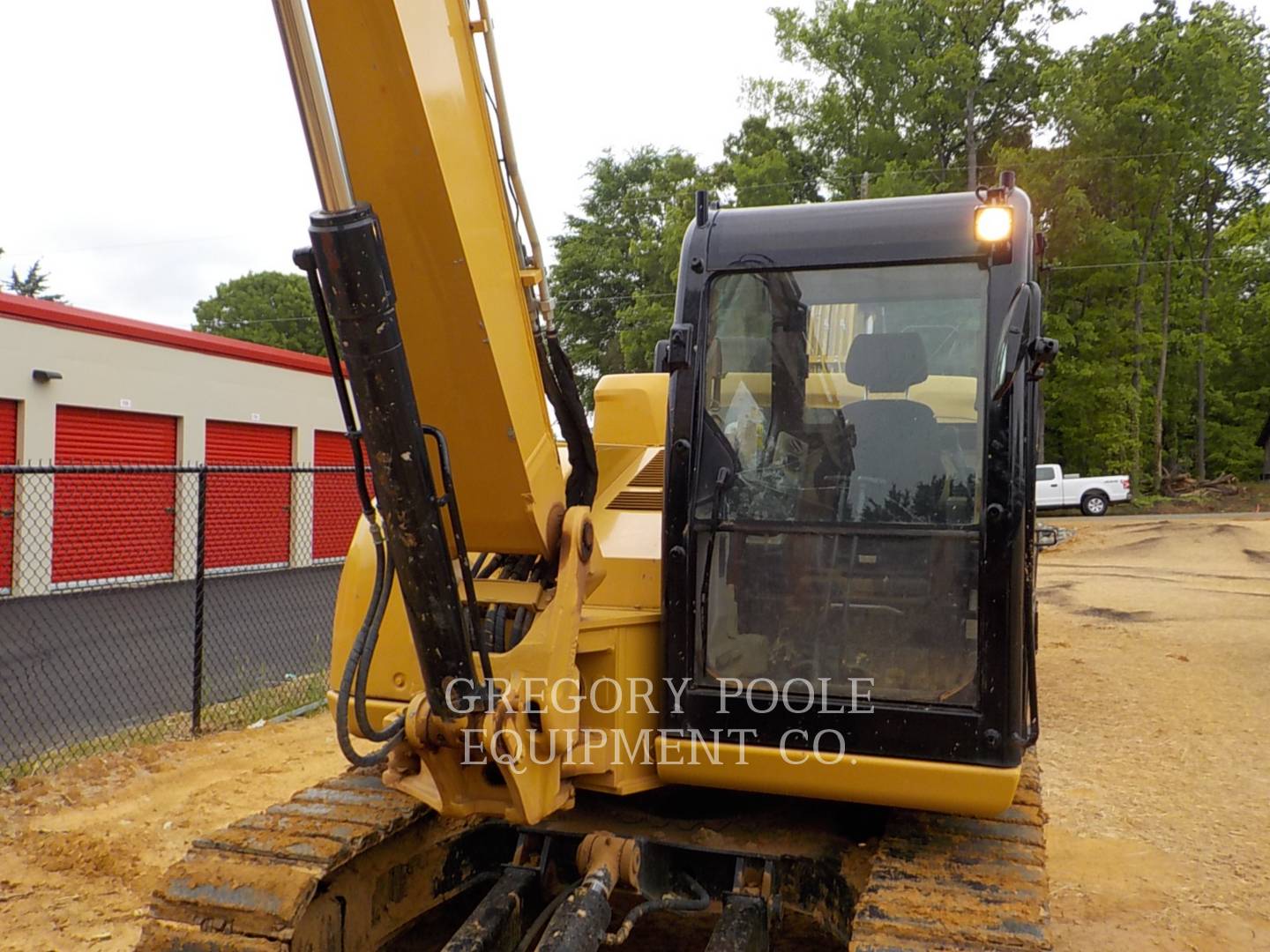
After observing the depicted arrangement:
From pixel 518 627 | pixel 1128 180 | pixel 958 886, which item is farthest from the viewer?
pixel 1128 180

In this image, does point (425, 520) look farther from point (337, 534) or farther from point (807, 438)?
point (337, 534)

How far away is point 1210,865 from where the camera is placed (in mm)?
4809

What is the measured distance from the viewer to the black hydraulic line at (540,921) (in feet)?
9.86

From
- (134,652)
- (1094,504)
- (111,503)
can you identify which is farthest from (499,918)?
(1094,504)

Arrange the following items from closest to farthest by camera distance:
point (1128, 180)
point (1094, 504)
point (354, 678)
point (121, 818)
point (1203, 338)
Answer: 1. point (354, 678)
2. point (121, 818)
3. point (1094, 504)
4. point (1128, 180)
5. point (1203, 338)

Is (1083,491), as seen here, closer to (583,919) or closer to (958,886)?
(958,886)

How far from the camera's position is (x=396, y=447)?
2.21 m

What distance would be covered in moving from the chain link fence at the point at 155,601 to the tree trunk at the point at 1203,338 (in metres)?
28.6

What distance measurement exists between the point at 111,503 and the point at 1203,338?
3090cm

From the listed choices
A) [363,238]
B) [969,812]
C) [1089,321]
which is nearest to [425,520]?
[363,238]

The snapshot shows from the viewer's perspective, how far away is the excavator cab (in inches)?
107

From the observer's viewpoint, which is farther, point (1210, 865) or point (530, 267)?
point (1210, 865)

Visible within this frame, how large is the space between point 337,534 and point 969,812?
1515 cm

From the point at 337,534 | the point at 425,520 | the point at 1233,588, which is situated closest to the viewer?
the point at 425,520
